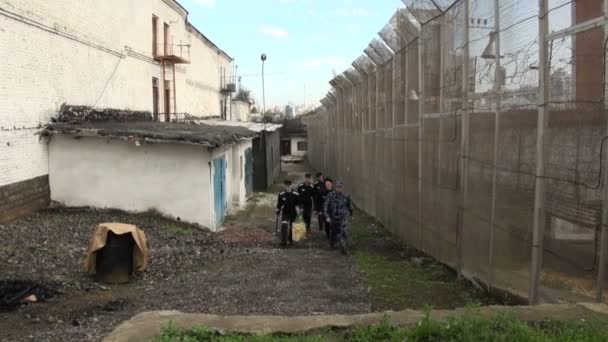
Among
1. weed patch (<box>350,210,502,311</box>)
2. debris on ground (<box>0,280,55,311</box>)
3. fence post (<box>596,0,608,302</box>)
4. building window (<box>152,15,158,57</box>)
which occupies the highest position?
building window (<box>152,15,158,57</box>)

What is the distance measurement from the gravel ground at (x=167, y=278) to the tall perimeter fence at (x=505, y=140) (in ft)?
6.20

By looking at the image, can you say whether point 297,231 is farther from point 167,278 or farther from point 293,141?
point 293,141

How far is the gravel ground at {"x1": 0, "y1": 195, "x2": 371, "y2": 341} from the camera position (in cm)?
710

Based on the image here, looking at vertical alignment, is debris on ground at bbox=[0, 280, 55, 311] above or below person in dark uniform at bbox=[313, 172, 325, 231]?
below

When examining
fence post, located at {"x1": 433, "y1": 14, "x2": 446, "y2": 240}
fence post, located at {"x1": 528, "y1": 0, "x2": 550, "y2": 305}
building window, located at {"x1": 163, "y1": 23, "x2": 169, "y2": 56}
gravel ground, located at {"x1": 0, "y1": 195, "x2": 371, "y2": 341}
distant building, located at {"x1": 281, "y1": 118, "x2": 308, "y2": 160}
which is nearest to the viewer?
fence post, located at {"x1": 528, "y1": 0, "x2": 550, "y2": 305}

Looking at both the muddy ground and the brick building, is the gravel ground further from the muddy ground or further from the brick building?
the brick building

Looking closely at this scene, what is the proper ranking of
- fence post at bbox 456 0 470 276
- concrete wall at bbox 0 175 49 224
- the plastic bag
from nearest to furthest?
fence post at bbox 456 0 470 276, concrete wall at bbox 0 175 49 224, the plastic bag

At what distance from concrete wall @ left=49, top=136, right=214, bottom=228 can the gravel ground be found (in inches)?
37.1

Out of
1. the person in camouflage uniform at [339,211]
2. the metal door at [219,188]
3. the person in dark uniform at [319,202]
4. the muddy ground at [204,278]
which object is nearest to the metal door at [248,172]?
the metal door at [219,188]

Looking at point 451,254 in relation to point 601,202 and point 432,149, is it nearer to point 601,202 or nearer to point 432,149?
point 432,149

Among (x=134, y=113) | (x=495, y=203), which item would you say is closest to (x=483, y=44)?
(x=495, y=203)

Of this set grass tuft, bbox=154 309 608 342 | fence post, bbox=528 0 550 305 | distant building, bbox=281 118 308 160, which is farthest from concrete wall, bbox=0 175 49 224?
distant building, bbox=281 118 308 160

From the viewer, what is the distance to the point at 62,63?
48.8ft

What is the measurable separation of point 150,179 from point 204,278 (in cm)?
633
